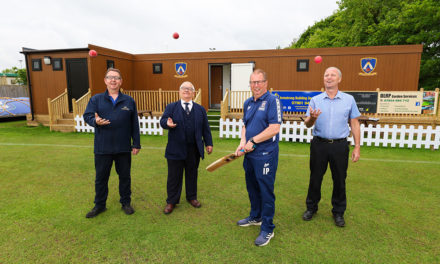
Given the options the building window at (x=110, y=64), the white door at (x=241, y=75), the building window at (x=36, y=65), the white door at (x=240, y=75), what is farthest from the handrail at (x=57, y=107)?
the white door at (x=241, y=75)

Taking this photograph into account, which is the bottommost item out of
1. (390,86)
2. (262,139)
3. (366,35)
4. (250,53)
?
(262,139)

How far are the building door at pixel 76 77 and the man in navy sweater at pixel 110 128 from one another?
33.2 feet

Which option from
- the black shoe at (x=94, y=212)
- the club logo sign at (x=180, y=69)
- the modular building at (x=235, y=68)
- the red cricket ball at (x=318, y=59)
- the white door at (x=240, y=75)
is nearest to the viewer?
the black shoe at (x=94, y=212)

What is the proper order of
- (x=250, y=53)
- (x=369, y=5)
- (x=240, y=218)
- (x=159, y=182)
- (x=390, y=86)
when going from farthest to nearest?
(x=369, y=5) → (x=250, y=53) → (x=390, y=86) → (x=159, y=182) → (x=240, y=218)

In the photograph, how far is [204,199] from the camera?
4.19 meters

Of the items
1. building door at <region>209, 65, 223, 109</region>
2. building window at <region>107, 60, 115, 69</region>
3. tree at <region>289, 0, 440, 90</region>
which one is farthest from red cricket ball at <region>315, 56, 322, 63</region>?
tree at <region>289, 0, 440, 90</region>

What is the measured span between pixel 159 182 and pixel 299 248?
9.81ft

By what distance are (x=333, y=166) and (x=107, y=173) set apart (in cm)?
306

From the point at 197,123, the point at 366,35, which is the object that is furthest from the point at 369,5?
the point at 197,123

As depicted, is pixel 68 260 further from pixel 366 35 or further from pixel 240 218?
pixel 366 35

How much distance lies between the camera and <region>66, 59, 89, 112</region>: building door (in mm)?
12125

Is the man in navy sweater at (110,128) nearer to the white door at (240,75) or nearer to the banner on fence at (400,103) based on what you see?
the white door at (240,75)

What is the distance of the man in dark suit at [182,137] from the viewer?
3.65m

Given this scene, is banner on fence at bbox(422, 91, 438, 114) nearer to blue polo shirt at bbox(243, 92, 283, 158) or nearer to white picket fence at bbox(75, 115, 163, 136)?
blue polo shirt at bbox(243, 92, 283, 158)
